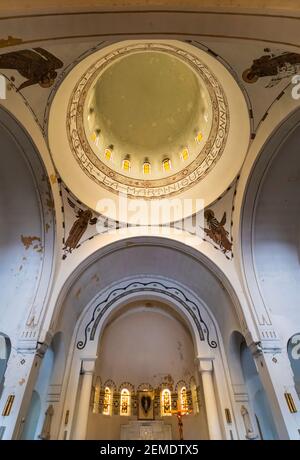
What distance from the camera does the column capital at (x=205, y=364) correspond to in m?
9.48

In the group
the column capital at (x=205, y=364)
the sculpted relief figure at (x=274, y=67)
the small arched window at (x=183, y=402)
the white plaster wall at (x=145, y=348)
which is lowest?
the small arched window at (x=183, y=402)

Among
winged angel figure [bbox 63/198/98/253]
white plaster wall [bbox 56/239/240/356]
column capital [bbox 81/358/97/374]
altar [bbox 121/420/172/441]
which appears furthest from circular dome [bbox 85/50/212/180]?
altar [bbox 121/420/172/441]

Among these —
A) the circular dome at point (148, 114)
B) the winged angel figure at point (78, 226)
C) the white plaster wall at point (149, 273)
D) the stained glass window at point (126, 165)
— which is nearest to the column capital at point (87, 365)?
the white plaster wall at point (149, 273)

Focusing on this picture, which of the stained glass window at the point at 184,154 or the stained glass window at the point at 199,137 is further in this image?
the stained glass window at the point at 184,154

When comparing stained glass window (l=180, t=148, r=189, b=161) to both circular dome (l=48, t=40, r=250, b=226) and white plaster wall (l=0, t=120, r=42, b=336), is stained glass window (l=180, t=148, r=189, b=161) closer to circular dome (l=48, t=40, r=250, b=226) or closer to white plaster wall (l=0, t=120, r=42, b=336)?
circular dome (l=48, t=40, r=250, b=226)

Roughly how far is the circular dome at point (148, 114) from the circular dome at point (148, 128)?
4 cm

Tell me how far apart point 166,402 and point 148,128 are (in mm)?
12349

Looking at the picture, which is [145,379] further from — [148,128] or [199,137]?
[148,128]

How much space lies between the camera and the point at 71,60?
603cm

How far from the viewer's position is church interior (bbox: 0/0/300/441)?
6566 millimetres

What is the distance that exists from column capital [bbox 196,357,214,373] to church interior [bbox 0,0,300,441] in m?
0.07

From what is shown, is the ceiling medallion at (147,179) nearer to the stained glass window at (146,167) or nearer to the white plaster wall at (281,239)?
the stained glass window at (146,167)

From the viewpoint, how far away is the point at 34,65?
569 cm

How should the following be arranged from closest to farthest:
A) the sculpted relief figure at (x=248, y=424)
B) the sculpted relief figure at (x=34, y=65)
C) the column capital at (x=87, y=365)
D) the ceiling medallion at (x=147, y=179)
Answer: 1. the sculpted relief figure at (x=34, y=65)
2. the sculpted relief figure at (x=248, y=424)
3. the ceiling medallion at (x=147, y=179)
4. the column capital at (x=87, y=365)
